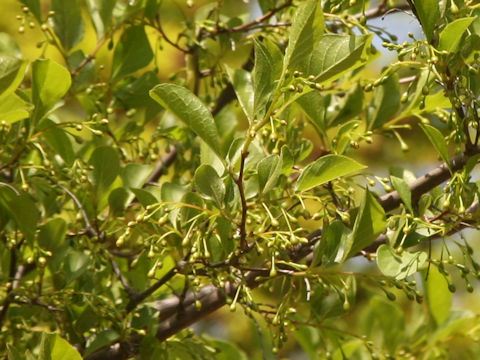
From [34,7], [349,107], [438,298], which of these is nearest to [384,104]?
[349,107]

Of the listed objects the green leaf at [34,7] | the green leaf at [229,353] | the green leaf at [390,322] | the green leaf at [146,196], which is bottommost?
the green leaf at [390,322]

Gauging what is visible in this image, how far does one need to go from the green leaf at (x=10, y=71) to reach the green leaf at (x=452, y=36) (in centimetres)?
43

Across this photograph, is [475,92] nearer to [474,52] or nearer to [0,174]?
[474,52]

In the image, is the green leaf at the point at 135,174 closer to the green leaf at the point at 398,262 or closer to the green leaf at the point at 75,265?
the green leaf at the point at 75,265

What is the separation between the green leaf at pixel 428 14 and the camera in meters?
0.86

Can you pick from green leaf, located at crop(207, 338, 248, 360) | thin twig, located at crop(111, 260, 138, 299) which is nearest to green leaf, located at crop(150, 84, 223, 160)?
thin twig, located at crop(111, 260, 138, 299)

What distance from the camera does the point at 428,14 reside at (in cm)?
87

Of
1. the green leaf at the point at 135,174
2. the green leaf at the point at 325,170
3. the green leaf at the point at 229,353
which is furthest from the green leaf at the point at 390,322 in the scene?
the green leaf at the point at 325,170

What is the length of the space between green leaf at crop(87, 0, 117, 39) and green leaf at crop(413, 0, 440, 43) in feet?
1.84

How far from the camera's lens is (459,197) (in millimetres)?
869

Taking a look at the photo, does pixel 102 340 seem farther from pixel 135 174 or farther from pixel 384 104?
pixel 384 104

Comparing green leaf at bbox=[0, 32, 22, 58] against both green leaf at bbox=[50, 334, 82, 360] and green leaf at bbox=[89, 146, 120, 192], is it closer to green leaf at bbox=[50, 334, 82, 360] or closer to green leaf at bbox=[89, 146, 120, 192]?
green leaf at bbox=[89, 146, 120, 192]

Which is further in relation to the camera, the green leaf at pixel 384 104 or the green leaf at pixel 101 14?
the green leaf at pixel 101 14

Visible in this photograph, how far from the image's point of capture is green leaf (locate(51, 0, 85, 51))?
1.29 m
